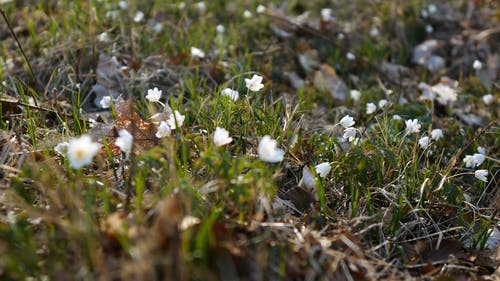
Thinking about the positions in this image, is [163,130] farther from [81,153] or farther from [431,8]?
[431,8]

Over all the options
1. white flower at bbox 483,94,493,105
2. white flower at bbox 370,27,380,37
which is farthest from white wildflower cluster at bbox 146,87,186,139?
white flower at bbox 370,27,380,37

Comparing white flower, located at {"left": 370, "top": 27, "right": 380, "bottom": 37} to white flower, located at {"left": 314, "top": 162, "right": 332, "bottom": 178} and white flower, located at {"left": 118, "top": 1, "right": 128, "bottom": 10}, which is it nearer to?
white flower, located at {"left": 118, "top": 1, "right": 128, "bottom": 10}

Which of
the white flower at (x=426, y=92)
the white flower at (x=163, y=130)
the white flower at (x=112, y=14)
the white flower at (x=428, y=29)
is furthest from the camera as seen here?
the white flower at (x=428, y=29)

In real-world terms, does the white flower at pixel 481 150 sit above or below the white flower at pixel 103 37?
below

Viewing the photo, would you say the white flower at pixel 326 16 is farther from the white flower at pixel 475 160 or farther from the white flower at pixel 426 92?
the white flower at pixel 475 160

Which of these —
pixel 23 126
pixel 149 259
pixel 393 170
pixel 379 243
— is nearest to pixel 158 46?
pixel 23 126

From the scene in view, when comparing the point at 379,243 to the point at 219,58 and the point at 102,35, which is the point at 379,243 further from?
the point at 102,35

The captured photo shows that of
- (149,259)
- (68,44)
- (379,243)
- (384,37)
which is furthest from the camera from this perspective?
(384,37)

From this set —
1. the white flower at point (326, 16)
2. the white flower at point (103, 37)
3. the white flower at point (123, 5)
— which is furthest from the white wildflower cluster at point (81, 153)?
the white flower at point (326, 16)

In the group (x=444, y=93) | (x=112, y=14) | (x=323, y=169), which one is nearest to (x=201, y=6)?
(x=112, y=14)
